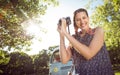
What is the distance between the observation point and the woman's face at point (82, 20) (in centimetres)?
285

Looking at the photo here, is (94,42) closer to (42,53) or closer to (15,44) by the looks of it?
(15,44)

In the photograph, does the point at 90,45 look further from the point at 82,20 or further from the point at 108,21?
the point at 108,21

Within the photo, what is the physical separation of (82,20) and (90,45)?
42 cm

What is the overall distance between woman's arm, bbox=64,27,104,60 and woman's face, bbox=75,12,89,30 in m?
0.23

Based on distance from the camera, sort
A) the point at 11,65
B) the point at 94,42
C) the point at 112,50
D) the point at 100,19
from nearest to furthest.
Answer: the point at 94,42 → the point at 11,65 → the point at 112,50 → the point at 100,19

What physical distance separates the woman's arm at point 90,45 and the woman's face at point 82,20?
23 cm

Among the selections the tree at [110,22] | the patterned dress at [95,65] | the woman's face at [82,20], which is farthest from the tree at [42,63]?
the patterned dress at [95,65]

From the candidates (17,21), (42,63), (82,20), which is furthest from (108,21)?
(82,20)

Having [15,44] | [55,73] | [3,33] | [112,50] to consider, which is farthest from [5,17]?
[112,50]

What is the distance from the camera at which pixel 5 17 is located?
19.1m

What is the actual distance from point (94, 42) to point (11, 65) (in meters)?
33.0

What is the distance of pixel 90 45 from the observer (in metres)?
2.55

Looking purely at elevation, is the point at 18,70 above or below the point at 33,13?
below

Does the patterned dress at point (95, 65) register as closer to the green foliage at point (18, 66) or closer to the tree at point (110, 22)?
the green foliage at point (18, 66)
